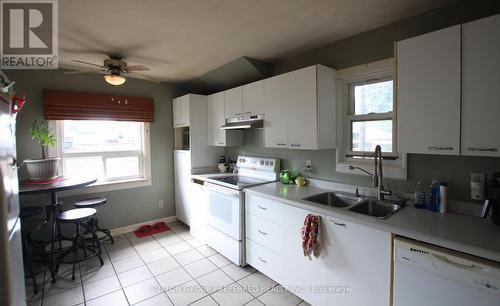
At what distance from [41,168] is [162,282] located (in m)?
1.78

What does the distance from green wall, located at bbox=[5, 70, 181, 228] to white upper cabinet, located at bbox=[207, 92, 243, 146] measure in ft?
2.67

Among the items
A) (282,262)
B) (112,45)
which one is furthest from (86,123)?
(282,262)

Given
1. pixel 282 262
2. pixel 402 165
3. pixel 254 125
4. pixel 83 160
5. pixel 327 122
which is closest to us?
pixel 402 165

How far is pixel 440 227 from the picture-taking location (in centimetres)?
141

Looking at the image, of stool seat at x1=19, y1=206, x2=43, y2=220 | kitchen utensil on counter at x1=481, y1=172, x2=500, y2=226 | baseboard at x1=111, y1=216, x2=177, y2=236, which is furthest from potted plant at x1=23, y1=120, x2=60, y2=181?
kitchen utensil on counter at x1=481, y1=172, x2=500, y2=226

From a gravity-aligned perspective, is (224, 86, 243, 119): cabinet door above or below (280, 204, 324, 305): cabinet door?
above

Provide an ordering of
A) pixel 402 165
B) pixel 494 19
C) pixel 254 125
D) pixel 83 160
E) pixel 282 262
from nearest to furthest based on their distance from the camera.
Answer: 1. pixel 494 19
2. pixel 402 165
3. pixel 282 262
4. pixel 254 125
5. pixel 83 160

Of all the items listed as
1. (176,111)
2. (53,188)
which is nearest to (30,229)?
(53,188)

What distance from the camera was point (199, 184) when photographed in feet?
10.8

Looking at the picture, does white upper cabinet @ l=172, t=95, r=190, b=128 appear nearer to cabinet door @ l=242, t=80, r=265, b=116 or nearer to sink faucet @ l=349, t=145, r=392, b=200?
cabinet door @ l=242, t=80, r=265, b=116

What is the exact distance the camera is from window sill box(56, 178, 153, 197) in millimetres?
3179

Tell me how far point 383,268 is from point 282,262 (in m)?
0.89

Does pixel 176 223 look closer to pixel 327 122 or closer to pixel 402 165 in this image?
pixel 327 122

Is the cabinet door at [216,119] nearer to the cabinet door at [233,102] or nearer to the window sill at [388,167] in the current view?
the cabinet door at [233,102]
